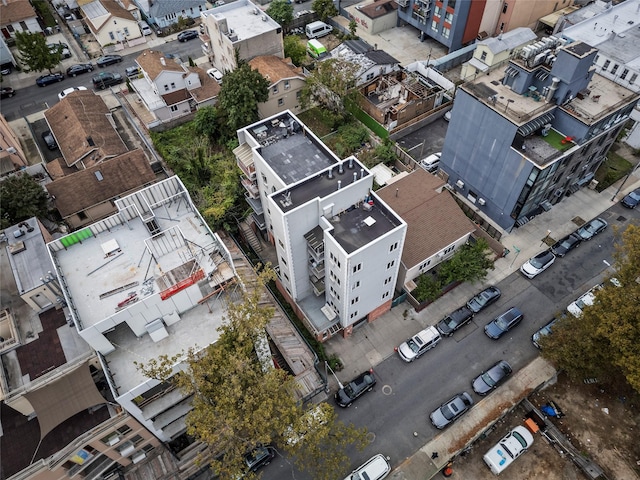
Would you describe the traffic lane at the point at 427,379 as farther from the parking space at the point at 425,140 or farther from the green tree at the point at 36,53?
the green tree at the point at 36,53

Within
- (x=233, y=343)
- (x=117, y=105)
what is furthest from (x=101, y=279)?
(x=117, y=105)

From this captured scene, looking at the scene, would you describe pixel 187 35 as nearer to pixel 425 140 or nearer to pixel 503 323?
pixel 425 140

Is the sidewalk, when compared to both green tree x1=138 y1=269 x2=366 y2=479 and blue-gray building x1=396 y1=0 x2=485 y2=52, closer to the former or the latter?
green tree x1=138 y1=269 x2=366 y2=479

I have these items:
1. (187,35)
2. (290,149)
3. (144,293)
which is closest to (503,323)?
(290,149)

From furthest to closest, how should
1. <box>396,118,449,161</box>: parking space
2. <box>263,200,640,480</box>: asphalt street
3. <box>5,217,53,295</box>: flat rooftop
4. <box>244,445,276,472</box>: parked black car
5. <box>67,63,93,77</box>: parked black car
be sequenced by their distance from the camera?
<box>67,63,93,77</box>: parked black car, <box>396,118,449,161</box>: parking space, <box>263,200,640,480</box>: asphalt street, <box>244,445,276,472</box>: parked black car, <box>5,217,53,295</box>: flat rooftop

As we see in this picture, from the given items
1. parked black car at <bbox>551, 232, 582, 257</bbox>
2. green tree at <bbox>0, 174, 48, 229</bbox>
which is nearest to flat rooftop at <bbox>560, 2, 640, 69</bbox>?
parked black car at <bbox>551, 232, 582, 257</bbox>
